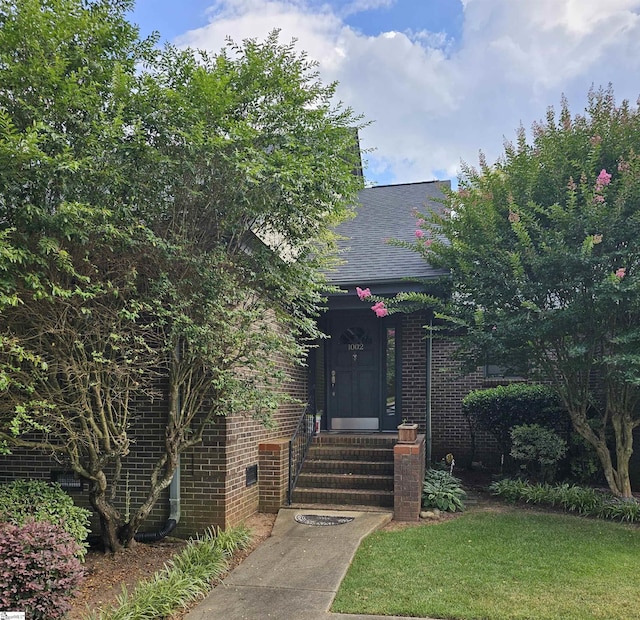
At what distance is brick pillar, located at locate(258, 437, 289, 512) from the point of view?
23.2 feet

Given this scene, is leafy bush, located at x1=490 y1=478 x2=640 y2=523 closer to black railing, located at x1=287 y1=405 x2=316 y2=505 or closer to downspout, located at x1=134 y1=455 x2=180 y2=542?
black railing, located at x1=287 y1=405 x2=316 y2=505

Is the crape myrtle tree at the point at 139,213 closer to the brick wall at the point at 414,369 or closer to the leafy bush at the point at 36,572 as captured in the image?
the leafy bush at the point at 36,572

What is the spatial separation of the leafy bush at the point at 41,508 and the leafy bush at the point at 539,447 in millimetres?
6108

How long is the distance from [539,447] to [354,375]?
3.13 meters

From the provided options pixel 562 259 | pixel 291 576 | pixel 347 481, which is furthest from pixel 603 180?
pixel 291 576

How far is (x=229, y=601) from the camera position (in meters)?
4.45

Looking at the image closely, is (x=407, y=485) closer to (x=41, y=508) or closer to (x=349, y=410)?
(x=349, y=410)

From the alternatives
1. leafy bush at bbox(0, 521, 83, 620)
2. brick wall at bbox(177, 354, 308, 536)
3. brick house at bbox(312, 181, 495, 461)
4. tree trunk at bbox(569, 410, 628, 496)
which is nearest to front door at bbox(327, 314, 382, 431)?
brick house at bbox(312, 181, 495, 461)

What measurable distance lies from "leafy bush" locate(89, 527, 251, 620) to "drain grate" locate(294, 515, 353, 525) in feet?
3.02

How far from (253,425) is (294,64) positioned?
4176 millimetres

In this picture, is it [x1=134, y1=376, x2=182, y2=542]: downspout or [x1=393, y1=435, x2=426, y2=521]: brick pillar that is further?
[x1=393, y1=435, x2=426, y2=521]: brick pillar

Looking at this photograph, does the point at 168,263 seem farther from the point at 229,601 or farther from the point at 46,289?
the point at 229,601

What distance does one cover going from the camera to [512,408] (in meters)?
9.00

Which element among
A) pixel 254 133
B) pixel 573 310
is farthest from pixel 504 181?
pixel 254 133
